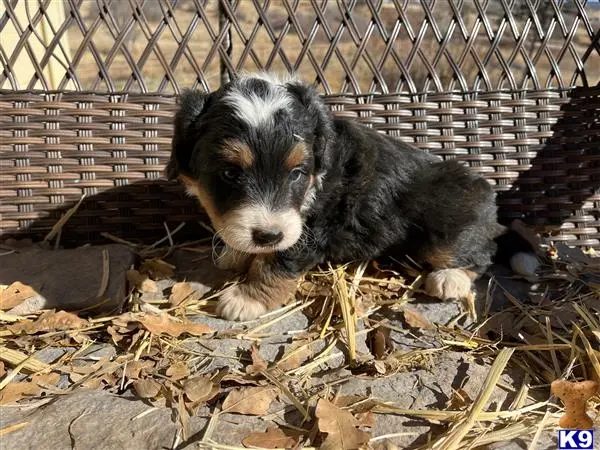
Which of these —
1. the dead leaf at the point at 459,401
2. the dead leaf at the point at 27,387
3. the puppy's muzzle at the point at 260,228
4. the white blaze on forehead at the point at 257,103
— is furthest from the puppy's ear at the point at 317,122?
the dead leaf at the point at 27,387

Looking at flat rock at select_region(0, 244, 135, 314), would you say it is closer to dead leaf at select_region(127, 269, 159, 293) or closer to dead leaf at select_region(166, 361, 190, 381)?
dead leaf at select_region(127, 269, 159, 293)

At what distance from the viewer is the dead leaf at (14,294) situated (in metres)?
3.04

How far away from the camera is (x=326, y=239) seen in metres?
3.27

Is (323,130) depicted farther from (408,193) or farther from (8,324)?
(8,324)

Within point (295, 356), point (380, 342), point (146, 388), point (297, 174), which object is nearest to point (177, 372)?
point (146, 388)

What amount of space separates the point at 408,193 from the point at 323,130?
72 centimetres

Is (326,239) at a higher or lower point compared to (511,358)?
higher

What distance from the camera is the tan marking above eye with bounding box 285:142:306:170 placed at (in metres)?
2.70

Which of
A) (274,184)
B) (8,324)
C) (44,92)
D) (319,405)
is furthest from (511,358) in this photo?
(44,92)

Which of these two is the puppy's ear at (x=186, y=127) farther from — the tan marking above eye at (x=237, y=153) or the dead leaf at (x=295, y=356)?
the dead leaf at (x=295, y=356)

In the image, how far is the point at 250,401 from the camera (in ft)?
7.47

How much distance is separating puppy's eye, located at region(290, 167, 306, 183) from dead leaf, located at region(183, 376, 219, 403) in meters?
1.10

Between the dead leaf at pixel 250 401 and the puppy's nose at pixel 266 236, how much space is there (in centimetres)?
70

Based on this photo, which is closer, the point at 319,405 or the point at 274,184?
the point at 319,405
